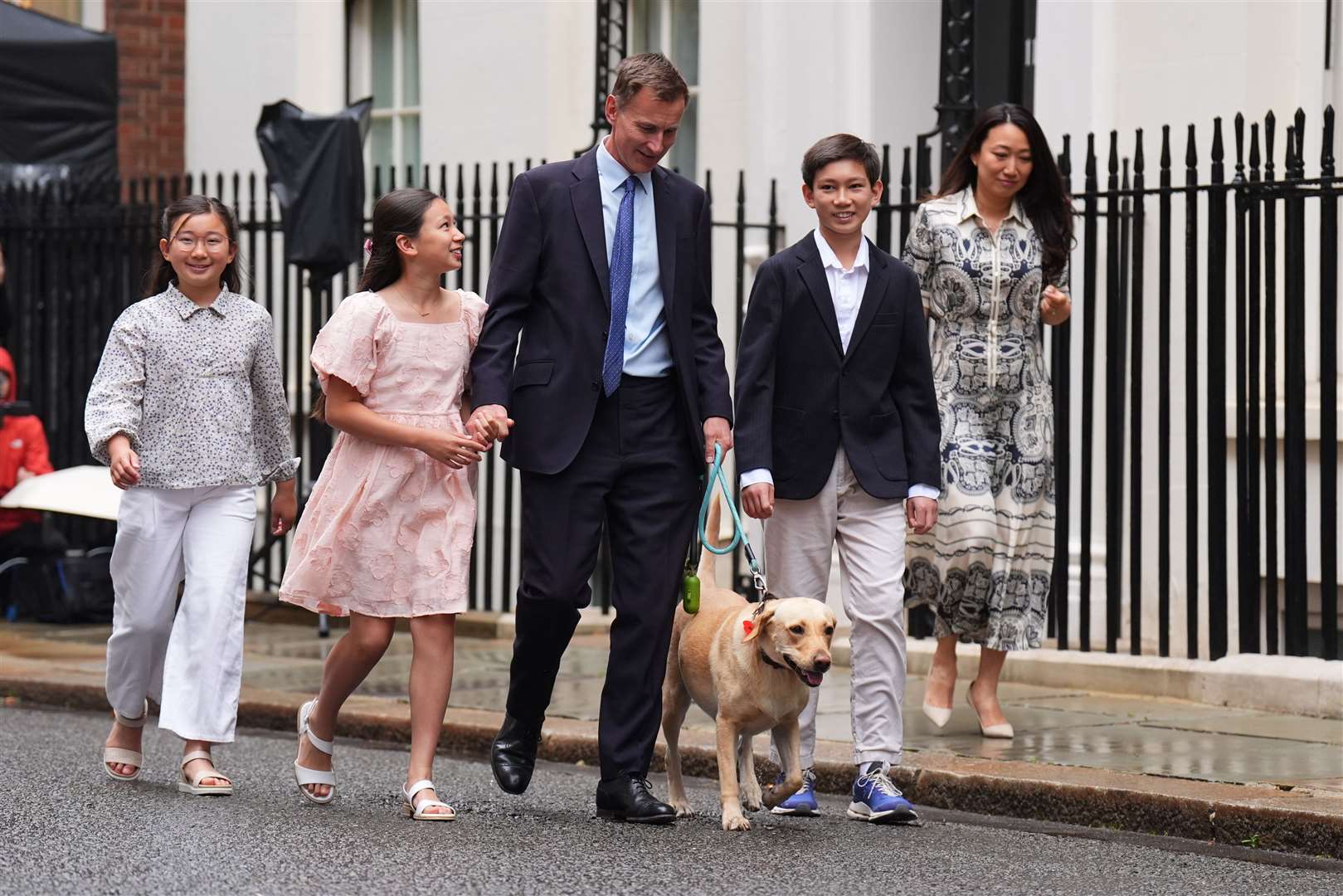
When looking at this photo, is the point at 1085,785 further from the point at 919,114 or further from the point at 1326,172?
the point at 919,114

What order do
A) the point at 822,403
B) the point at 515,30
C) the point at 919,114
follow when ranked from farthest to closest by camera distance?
the point at 515,30
the point at 919,114
the point at 822,403

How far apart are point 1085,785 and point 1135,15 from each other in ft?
13.1

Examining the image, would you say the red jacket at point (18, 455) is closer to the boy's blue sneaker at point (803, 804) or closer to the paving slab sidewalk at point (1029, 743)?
the paving slab sidewalk at point (1029, 743)

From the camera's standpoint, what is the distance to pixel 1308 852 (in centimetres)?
583

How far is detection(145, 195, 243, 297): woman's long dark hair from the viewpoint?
6594 mm

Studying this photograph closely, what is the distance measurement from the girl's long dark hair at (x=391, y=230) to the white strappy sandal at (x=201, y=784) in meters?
1.14

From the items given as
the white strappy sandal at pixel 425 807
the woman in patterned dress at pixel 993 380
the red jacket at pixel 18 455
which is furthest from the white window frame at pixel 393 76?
the white strappy sandal at pixel 425 807

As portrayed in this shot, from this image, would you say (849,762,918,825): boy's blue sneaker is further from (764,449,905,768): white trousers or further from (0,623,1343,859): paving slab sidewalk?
(0,623,1343,859): paving slab sidewalk

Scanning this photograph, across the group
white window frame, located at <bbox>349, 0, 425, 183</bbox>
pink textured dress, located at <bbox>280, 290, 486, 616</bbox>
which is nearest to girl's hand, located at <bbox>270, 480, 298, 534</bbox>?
pink textured dress, located at <bbox>280, 290, 486, 616</bbox>

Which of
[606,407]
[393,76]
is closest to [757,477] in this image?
[606,407]

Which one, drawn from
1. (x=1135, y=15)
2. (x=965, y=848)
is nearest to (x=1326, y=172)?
(x=1135, y=15)

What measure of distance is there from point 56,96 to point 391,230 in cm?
863

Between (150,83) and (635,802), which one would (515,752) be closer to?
(635,802)

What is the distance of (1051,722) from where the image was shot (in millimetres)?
7789
